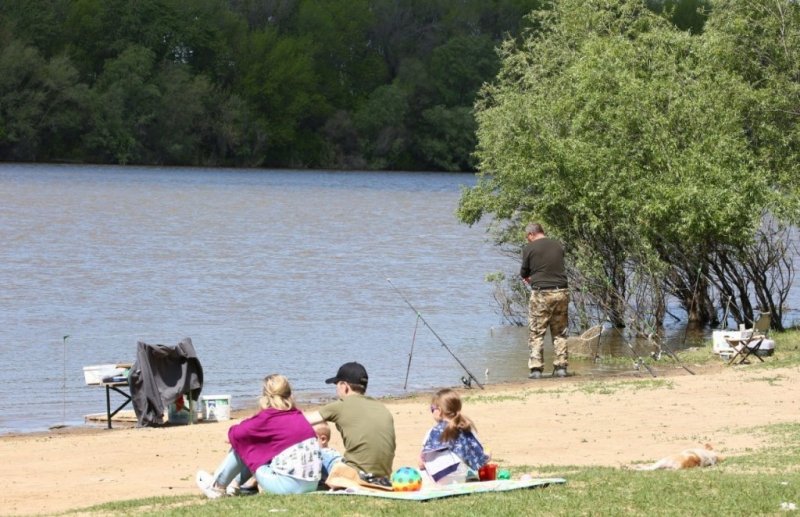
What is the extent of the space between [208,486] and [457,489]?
1.75 m

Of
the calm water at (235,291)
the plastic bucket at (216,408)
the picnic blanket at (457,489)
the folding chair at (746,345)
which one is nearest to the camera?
the picnic blanket at (457,489)

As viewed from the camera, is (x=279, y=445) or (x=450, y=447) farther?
(x=450, y=447)

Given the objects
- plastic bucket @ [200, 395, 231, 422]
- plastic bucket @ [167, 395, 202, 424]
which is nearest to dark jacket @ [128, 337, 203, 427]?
plastic bucket @ [167, 395, 202, 424]

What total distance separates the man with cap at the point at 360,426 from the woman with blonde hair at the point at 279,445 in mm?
244

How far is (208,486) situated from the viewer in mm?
9430

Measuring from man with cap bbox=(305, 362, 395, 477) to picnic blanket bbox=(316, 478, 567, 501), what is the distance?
0.32 m

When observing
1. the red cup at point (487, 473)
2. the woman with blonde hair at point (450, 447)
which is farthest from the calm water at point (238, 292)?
the red cup at point (487, 473)

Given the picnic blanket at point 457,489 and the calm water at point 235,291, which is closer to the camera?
the picnic blanket at point 457,489

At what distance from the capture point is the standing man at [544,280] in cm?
1691

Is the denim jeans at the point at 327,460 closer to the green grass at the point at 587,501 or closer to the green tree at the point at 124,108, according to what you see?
the green grass at the point at 587,501

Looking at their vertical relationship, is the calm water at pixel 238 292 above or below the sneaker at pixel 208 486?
below

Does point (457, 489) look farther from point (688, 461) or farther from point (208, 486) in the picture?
point (688, 461)

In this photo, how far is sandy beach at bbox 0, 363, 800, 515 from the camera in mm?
11125

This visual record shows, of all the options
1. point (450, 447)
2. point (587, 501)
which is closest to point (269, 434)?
point (450, 447)
